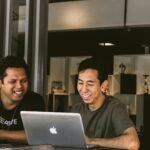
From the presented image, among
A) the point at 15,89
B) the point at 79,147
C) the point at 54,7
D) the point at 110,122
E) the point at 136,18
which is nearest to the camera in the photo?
the point at 79,147

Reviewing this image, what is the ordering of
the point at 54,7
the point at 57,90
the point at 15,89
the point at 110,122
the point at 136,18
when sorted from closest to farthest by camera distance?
1. the point at 110,122
2. the point at 15,89
3. the point at 136,18
4. the point at 54,7
5. the point at 57,90

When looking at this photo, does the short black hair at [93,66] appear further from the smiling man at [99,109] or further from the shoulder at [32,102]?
the shoulder at [32,102]

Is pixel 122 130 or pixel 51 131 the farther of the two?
pixel 122 130

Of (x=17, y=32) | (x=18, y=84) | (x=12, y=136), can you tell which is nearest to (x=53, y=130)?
(x=12, y=136)

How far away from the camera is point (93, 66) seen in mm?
2498

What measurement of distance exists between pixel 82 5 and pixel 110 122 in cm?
348

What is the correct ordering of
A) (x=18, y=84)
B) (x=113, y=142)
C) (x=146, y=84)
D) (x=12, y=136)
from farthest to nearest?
(x=146, y=84) → (x=18, y=84) → (x=12, y=136) → (x=113, y=142)

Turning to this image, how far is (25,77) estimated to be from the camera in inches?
109

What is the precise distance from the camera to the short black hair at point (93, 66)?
249 cm

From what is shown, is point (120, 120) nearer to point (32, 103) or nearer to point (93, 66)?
point (93, 66)

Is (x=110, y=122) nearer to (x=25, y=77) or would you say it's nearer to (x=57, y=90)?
(x=25, y=77)

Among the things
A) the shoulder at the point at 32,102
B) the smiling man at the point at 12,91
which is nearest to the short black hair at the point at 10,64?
the smiling man at the point at 12,91

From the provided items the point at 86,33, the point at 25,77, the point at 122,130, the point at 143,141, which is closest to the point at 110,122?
the point at 122,130

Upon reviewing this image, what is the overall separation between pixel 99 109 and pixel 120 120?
0.55 feet
